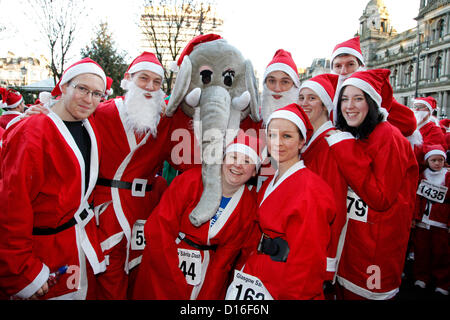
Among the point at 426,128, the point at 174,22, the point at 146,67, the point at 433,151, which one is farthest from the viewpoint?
the point at 174,22

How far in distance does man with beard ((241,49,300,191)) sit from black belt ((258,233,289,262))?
1025 millimetres

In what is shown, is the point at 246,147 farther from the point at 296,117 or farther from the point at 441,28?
the point at 441,28

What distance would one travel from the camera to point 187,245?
2.61 metres

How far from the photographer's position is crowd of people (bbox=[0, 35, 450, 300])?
208 cm

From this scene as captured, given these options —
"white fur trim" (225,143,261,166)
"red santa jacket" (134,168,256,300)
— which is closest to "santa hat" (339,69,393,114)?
"white fur trim" (225,143,261,166)

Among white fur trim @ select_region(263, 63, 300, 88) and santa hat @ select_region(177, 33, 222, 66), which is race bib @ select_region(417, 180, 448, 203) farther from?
santa hat @ select_region(177, 33, 222, 66)

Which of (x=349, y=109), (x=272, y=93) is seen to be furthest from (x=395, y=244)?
(x=272, y=93)

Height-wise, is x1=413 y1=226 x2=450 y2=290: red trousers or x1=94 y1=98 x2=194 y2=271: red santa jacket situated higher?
x1=94 y1=98 x2=194 y2=271: red santa jacket

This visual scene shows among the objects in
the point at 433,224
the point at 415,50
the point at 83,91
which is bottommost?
the point at 433,224

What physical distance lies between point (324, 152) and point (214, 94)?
3.76 ft

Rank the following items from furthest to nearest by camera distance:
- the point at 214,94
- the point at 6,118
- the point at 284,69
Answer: the point at 6,118 < the point at 284,69 < the point at 214,94

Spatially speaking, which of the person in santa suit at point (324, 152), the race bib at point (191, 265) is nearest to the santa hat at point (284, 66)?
the person in santa suit at point (324, 152)

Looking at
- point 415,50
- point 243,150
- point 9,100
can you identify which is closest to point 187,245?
point 243,150
